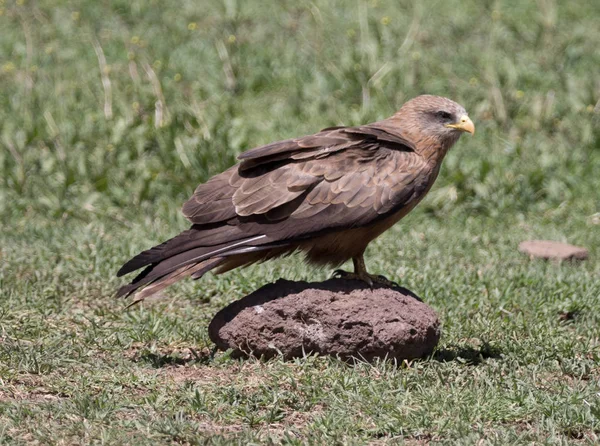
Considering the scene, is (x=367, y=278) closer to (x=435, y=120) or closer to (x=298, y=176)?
(x=298, y=176)

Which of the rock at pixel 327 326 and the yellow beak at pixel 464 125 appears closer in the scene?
the rock at pixel 327 326

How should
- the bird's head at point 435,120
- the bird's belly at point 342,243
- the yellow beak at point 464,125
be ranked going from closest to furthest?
the bird's belly at point 342,243 < the bird's head at point 435,120 < the yellow beak at point 464,125

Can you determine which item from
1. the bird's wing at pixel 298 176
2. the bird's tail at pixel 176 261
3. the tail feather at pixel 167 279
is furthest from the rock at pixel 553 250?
the tail feather at pixel 167 279

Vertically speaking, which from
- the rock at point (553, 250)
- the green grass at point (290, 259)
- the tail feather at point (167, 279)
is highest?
the tail feather at point (167, 279)

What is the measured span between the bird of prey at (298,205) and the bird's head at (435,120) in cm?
36

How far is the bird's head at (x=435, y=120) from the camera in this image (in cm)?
662

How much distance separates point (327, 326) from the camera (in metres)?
5.73

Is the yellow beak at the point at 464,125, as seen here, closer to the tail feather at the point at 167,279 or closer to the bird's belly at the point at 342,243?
the bird's belly at the point at 342,243

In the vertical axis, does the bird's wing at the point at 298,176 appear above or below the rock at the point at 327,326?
above

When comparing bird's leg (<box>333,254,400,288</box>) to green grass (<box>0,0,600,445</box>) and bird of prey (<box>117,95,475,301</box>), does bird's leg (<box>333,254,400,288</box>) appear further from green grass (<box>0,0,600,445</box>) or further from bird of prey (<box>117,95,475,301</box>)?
green grass (<box>0,0,600,445</box>)

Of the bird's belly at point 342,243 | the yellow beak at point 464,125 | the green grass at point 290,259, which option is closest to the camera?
the green grass at point 290,259

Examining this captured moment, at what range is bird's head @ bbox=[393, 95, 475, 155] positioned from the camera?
662cm

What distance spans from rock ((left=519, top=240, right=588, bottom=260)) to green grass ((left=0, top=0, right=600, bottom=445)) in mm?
149

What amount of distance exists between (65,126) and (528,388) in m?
6.37
